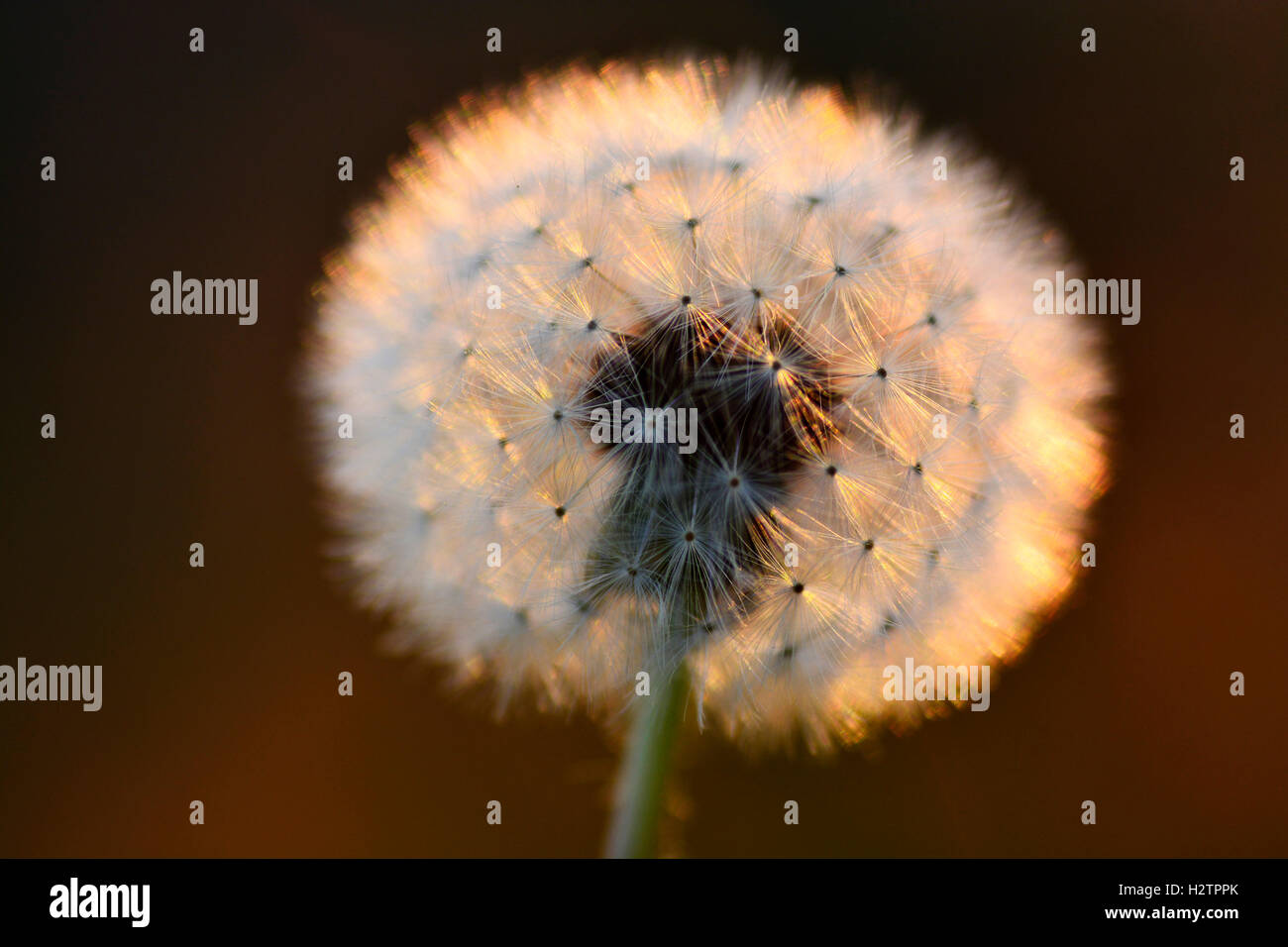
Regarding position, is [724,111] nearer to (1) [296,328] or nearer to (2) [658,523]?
(2) [658,523]

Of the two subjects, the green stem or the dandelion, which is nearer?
the dandelion

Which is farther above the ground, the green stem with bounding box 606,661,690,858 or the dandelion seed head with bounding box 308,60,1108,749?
the dandelion seed head with bounding box 308,60,1108,749

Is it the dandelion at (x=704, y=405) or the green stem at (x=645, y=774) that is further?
the green stem at (x=645, y=774)

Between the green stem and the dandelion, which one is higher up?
the dandelion

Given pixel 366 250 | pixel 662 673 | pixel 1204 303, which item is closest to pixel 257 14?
pixel 366 250

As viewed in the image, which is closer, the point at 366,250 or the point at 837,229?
the point at 837,229
